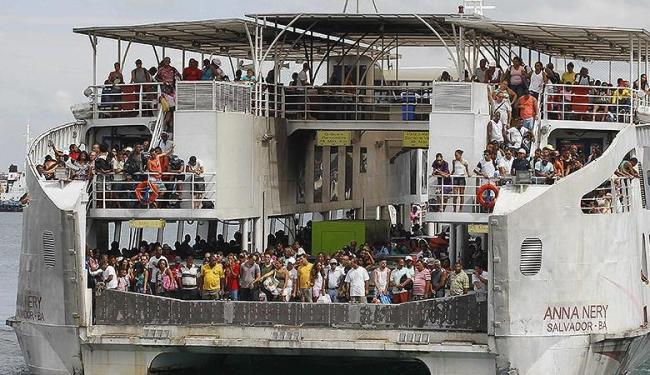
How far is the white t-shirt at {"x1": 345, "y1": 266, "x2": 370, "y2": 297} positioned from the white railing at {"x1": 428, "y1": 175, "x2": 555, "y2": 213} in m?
1.90

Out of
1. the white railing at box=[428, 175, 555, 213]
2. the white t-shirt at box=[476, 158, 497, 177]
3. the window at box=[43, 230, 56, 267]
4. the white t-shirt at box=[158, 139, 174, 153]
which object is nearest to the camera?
the window at box=[43, 230, 56, 267]

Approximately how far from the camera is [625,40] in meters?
33.0

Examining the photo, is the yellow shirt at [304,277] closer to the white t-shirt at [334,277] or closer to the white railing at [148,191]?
the white t-shirt at [334,277]

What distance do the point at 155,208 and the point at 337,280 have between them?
3.81 meters

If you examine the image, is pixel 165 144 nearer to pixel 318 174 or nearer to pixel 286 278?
pixel 286 278

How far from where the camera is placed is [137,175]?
29062mm

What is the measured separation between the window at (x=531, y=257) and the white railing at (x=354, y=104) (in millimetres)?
8635

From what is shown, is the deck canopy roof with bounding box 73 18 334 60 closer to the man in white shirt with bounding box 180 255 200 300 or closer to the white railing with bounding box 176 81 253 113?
the white railing with bounding box 176 81 253 113

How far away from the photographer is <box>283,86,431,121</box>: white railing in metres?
34.5

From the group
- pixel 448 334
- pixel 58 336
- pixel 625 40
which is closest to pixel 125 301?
pixel 58 336

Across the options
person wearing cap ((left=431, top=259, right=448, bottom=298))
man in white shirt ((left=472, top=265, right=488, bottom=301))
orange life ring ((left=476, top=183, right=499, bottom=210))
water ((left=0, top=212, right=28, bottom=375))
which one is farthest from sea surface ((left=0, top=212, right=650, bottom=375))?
man in white shirt ((left=472, top=265, right=488, bottom=301))

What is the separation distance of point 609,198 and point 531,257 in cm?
251

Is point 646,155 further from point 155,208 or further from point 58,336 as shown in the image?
point 58,336

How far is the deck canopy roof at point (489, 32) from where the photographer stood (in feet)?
102
